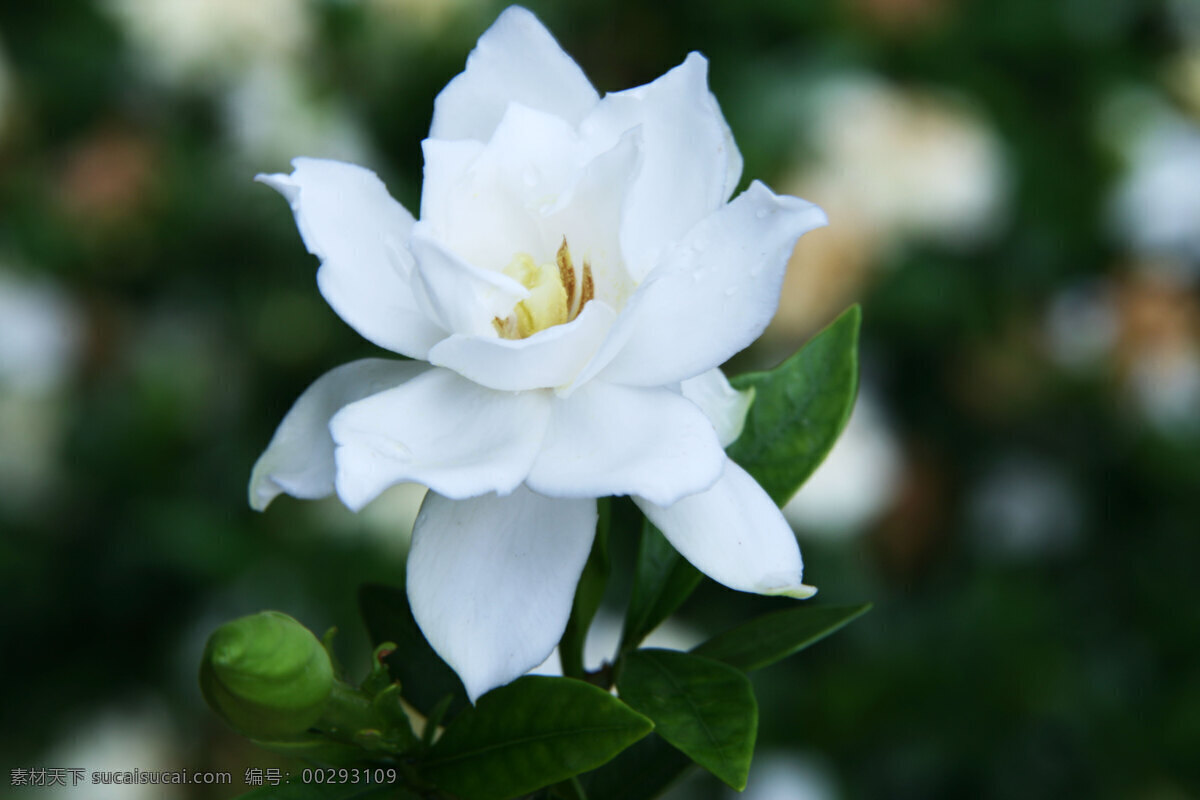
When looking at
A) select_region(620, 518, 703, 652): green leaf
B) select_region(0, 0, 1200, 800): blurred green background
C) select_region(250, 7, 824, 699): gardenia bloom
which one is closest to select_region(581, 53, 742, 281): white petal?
select_region(250, 7, 824, 699): gardenia bloom

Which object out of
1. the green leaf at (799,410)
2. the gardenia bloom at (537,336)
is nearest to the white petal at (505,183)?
the gardenia bloom at (537,336)

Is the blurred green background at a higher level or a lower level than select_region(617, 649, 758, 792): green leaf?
lower

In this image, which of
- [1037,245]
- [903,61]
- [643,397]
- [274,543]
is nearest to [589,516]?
[643,397]

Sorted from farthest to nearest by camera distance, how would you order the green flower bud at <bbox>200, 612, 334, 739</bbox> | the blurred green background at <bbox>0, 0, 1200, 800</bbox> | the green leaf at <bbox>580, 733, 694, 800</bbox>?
the blurred green background at <bbox>0, 0, 1200, 800</bbox> → the green leaf at <bbox>580, 733, 694, 800</bbox> → the green flower bud at <bbox>200, 612, 334, 739</bbox>

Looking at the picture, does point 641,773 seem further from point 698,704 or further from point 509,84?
point 509,84

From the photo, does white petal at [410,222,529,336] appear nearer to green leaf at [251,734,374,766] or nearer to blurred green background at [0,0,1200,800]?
green leaf at [251,734,374,766]

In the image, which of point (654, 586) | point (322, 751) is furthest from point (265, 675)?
point (654, 586)
